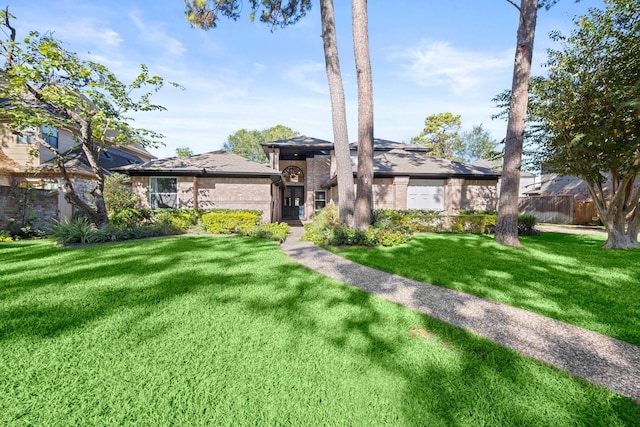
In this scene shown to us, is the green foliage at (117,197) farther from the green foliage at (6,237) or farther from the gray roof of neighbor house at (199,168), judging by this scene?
the green foliage at (6,237)

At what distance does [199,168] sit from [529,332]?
15.0 metres

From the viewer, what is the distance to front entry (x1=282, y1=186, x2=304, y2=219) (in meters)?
22.9

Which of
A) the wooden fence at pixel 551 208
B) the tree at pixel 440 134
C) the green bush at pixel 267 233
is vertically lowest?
the green bush at pixel 267 233

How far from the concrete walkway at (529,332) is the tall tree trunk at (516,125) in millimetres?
6539

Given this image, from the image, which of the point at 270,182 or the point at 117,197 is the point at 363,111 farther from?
the point at 117,197

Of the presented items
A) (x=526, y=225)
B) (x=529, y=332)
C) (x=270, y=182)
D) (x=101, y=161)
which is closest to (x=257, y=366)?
(x=529, y=332)

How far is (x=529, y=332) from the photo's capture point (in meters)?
3.18

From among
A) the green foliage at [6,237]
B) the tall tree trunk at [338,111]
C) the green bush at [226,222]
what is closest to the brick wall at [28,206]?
the green foliage at [6,237]

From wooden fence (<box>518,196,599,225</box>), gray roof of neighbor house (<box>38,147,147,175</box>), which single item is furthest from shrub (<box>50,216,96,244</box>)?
wooden fence (<box>518,196,599,225</box>)

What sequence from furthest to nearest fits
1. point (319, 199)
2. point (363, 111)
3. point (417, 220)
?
point (319, 199), point (417, 220), point (363, 111)

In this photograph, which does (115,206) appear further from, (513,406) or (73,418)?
(513,406)

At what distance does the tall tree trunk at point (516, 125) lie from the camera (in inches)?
358

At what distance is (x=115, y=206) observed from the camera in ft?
44.7

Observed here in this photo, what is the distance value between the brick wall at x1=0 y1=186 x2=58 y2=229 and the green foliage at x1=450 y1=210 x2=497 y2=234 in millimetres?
19154
